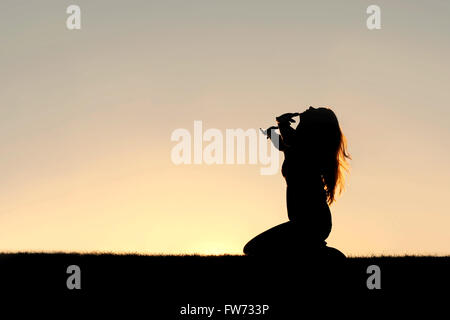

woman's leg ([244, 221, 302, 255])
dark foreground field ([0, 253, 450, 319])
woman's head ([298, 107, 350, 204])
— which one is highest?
woman's head ([298, 107, 350, 204])

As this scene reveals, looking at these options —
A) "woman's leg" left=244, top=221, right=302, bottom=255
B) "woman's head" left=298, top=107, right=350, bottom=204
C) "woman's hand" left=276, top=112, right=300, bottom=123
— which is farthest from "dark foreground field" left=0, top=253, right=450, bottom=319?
"woman's hand" left=276, top=112, right=300, bottom=123

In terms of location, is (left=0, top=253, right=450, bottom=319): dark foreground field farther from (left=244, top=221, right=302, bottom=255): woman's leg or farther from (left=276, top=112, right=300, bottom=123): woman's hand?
(left=276, top=112, right=300, bottom=123): woman's hand

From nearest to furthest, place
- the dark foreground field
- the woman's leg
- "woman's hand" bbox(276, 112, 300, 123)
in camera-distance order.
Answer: the dark foreground field → the woman's leg → "woman's hand" bbox(276, 112, 300, 123)

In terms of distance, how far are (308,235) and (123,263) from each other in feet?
16.2

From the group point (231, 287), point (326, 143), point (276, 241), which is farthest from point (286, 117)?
point (231, 287)

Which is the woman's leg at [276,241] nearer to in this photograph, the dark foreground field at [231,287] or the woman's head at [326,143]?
the dark foreground field at [231,287]

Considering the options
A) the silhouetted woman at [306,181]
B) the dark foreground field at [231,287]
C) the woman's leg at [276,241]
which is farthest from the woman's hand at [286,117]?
the dark foreground field at [231,287]

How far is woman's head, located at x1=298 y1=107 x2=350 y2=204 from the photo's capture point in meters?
11.5

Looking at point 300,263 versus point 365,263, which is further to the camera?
point 365,263

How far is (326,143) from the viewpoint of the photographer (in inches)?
456

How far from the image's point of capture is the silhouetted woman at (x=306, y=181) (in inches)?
451
